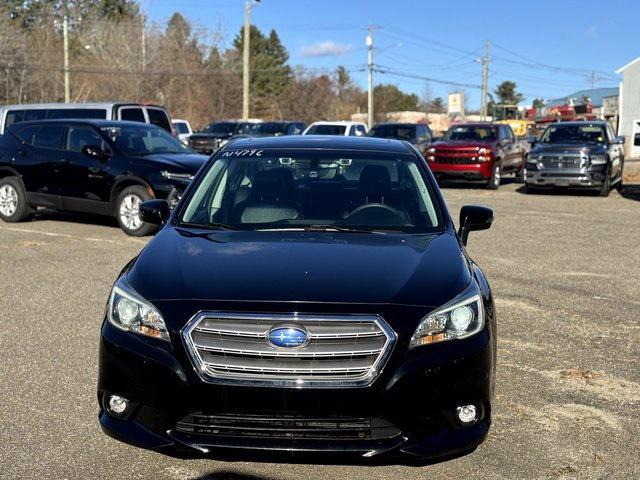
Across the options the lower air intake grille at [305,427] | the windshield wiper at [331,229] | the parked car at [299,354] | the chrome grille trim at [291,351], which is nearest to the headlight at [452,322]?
the parked car at [299,354]

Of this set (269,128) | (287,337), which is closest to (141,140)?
(287,337)

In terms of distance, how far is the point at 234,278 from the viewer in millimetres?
3781

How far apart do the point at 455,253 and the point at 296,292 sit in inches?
43.4

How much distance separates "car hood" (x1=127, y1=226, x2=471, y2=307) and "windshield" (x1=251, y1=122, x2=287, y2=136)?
87.6 ft

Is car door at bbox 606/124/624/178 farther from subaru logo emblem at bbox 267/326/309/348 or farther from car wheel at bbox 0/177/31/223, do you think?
subaru logo emblem at bbox 267/326/309/348

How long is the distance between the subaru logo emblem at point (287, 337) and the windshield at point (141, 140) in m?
9.54

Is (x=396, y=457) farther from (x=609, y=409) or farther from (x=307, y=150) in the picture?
(x=307, y=150)

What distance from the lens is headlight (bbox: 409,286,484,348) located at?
11.6 feet

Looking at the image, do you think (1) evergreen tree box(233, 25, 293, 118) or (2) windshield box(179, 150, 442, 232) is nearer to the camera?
(2) windshield box(179, 150, 442, 232)

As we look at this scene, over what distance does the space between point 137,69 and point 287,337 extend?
200 ft

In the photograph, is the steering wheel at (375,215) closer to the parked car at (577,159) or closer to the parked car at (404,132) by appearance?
the parked car at (577,159)

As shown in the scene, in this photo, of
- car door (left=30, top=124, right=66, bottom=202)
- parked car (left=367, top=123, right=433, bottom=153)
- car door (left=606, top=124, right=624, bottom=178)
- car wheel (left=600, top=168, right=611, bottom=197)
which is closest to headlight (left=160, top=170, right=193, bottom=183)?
car door (left=30, top=124, right=66, bottom=202)

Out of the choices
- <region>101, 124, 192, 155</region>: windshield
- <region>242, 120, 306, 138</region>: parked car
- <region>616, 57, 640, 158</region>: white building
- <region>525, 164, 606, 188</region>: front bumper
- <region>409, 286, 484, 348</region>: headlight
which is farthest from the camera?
<region>616, 57, 640, 158</region>: white building

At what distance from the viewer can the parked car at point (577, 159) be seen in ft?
63.3
